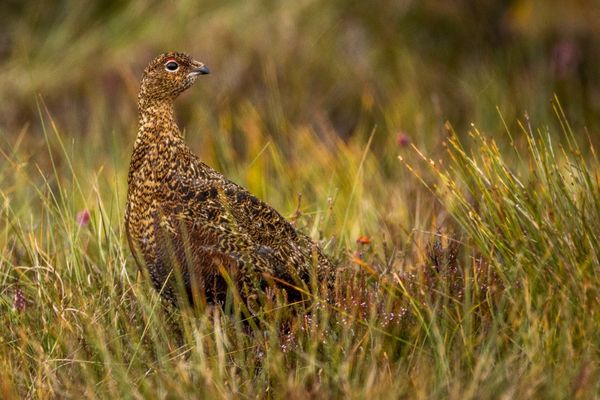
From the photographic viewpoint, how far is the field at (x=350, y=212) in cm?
316

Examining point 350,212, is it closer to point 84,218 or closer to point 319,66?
point 84,218

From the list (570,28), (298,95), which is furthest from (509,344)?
(570,28)

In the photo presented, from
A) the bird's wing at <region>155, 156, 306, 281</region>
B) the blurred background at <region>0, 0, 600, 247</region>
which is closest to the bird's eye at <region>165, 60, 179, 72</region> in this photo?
the bird's wing at <region>155, 156, 306, 281</region>

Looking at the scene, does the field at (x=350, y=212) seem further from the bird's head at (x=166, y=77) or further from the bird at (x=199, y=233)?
the bird's head at (x=166, y=77)

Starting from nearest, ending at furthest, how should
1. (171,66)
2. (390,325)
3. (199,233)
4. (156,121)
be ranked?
1. (390,325)
2. (199,233)
3. (156,121)
4. (171,66)

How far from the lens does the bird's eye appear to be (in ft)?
13.8

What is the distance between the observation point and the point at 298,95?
25.9 ft

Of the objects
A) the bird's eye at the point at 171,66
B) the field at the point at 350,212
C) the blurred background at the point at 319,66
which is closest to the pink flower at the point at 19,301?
Result: the field at the point at 350,212

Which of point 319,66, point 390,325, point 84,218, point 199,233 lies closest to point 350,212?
point 84,218

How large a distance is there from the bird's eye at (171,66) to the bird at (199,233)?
135 mm

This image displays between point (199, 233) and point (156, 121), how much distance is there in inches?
19.6

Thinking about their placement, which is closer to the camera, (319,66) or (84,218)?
(84,218)

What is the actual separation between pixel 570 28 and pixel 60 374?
581cm

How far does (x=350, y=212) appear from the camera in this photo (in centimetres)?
502
